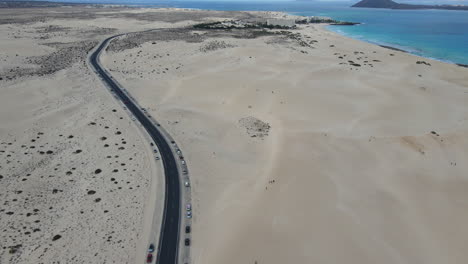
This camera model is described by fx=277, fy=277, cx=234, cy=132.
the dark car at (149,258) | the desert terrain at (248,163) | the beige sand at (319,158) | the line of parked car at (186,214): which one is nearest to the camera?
the dark car at (149,258)

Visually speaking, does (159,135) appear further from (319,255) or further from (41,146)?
(319,255)

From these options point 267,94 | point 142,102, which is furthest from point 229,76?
point 142,102

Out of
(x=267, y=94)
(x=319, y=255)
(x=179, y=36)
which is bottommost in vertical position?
(x=319, y=255)

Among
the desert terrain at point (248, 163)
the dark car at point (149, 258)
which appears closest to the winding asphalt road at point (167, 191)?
the dark car at point (149, 258)

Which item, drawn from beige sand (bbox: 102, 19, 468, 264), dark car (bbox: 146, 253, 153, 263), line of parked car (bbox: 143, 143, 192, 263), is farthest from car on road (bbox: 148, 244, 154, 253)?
beige sand (bbox: 102, 19, 468, 264)

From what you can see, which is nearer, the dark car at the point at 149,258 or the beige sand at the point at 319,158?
the dark car at the point at 149,258

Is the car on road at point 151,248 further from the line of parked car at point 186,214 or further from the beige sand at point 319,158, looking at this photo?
the beige sand at point 319,158

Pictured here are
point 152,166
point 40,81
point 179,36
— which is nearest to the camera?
point 152,166
